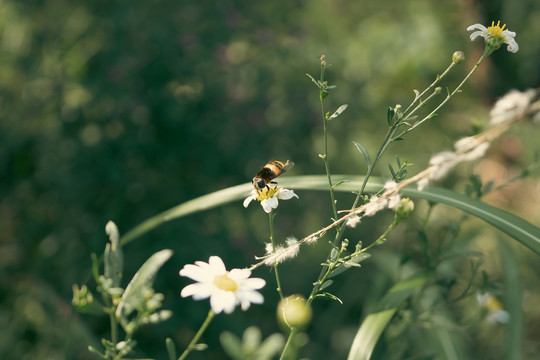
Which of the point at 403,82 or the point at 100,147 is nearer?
the point at 100,147

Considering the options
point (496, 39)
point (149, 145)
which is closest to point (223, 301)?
point (496, 39)

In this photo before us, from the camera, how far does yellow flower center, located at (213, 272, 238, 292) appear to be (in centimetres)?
49

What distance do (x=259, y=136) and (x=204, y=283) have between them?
1142 mm

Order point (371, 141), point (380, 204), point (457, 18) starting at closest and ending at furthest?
point (380, 204) < point (371, 141) < point (457, 18)

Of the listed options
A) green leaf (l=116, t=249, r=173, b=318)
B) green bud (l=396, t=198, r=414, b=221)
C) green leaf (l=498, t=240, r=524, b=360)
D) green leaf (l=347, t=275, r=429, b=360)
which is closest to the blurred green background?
green leaf (l=498, t=240, r=524, b=360)

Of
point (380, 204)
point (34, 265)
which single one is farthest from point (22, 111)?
point (380, 204)

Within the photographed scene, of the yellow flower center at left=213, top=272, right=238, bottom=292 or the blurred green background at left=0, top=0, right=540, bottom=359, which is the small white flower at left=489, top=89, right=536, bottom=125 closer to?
the yellow flower center at left=213, top=272, right=238, bottom=292

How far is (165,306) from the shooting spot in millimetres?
1452

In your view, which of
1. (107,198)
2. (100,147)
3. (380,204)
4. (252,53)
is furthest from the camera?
(252,53)

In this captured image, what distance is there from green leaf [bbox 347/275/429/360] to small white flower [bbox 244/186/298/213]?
0.82ft

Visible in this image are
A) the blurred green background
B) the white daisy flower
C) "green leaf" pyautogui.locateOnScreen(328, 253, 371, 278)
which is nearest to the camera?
"green leaf" pyautogui.locateOnScreen(328, 253, 371, 278)

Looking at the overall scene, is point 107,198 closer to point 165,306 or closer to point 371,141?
point 165,306

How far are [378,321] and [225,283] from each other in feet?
1.06

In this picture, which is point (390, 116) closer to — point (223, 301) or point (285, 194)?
point (285, 194)
